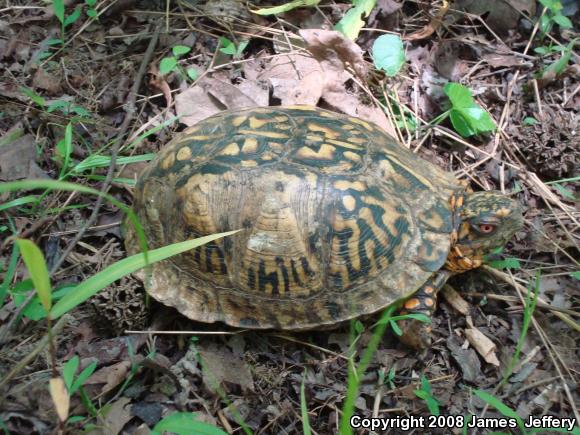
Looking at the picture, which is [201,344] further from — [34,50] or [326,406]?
[34,50]

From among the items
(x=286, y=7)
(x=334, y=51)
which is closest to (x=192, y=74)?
(x=286, y=7)

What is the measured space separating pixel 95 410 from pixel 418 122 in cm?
258

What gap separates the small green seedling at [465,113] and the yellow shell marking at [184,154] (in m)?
1.68

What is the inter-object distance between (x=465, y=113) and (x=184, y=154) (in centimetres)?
181

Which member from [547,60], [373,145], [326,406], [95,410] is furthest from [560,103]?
[95,410]

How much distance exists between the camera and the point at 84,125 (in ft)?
10.8

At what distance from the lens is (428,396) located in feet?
8.00

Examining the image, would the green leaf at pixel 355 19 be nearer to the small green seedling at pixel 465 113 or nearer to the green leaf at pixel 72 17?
the small green seedling at pixel 465 113

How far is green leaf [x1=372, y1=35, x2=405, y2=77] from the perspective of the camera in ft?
11.6

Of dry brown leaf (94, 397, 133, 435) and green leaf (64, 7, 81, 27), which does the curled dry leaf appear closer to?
green leaf (64, 7, 81, 27)

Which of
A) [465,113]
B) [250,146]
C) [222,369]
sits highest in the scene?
[250,146]

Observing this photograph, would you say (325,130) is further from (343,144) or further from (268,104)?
(268,104)

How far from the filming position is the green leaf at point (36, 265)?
1493 millimetres

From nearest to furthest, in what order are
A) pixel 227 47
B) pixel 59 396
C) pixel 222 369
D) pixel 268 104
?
1. pixel 59 396
2. pixel 222 369
3. pixel 268 104
4. pixel 227 47
